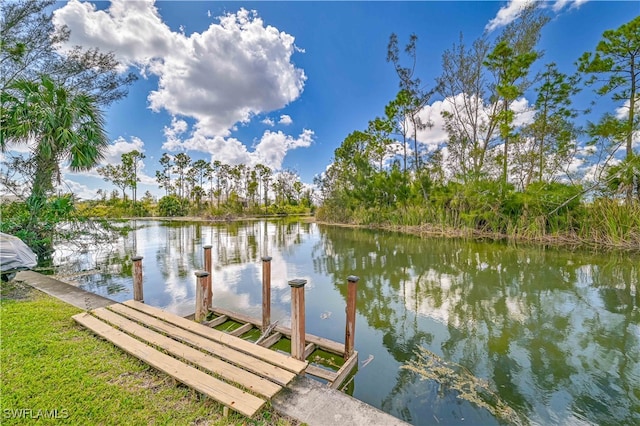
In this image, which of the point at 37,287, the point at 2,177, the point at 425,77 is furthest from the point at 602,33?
the point at 2,177

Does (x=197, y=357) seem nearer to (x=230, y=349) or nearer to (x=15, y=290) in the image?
(x=230, y=349)

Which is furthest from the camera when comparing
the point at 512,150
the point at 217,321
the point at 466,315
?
the point at 512,150

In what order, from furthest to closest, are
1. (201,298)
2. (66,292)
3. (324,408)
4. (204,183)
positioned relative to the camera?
(204,183), (66,292), (201,298), (324,408)

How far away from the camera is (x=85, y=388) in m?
1.79

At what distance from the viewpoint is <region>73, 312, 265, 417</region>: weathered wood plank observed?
163 cm

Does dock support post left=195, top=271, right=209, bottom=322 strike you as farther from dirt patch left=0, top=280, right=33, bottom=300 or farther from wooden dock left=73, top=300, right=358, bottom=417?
dirt patch left=0, top=280, right=33, bottom=300

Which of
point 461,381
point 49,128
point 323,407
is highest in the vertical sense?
point 49,128

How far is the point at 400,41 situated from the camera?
582 inches

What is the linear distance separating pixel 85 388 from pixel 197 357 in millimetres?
710

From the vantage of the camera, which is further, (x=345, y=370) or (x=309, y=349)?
(x=309, y=349)

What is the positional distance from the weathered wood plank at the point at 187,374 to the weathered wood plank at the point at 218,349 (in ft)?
0.82

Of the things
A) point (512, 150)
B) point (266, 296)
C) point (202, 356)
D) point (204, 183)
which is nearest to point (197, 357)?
point (202, 356)

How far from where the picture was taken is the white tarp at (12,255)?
3.96 metres

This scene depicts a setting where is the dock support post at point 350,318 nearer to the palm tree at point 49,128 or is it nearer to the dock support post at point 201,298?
the dock support post at point 201,298
